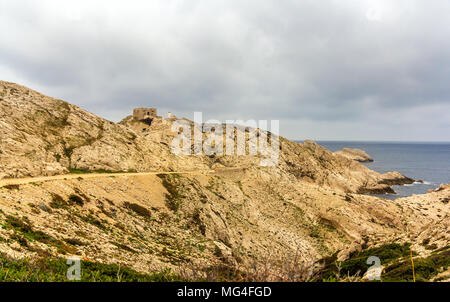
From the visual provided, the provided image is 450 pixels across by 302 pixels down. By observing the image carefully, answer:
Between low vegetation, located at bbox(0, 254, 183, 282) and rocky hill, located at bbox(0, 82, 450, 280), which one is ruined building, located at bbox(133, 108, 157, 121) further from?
low vegetation, located at bbox(0, 254, 183, 282)

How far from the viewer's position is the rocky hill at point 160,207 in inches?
920

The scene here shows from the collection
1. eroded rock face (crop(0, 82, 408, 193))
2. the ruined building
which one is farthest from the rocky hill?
the ruined building

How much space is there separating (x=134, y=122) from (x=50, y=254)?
101m

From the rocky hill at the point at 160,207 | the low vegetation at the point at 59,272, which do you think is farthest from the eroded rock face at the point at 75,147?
the low vegetation at the point at 59,272

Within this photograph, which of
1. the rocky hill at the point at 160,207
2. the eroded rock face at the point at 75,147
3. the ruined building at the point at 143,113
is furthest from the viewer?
the ruined building at the point at 143,113

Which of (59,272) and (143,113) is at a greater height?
(143,113)

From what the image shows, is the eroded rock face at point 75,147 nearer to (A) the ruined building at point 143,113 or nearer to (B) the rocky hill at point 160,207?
(B) the rocky hill at point 160,207

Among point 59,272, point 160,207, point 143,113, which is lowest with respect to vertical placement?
point 160,207

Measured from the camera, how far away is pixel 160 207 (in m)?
40.8

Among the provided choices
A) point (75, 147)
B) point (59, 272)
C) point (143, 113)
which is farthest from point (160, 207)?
point (143, 113)

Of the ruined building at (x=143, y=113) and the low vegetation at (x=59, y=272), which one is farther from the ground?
the ruined building at (x=143, y=113)

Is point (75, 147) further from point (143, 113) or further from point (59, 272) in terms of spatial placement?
point (143, 113)

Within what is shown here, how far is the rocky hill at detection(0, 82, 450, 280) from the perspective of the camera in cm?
2336

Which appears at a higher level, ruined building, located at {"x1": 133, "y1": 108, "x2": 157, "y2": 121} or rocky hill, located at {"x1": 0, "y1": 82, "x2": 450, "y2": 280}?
ruined building, located at {"x1": 133, "y1": 108, "x2": 157, "y2": 121}
